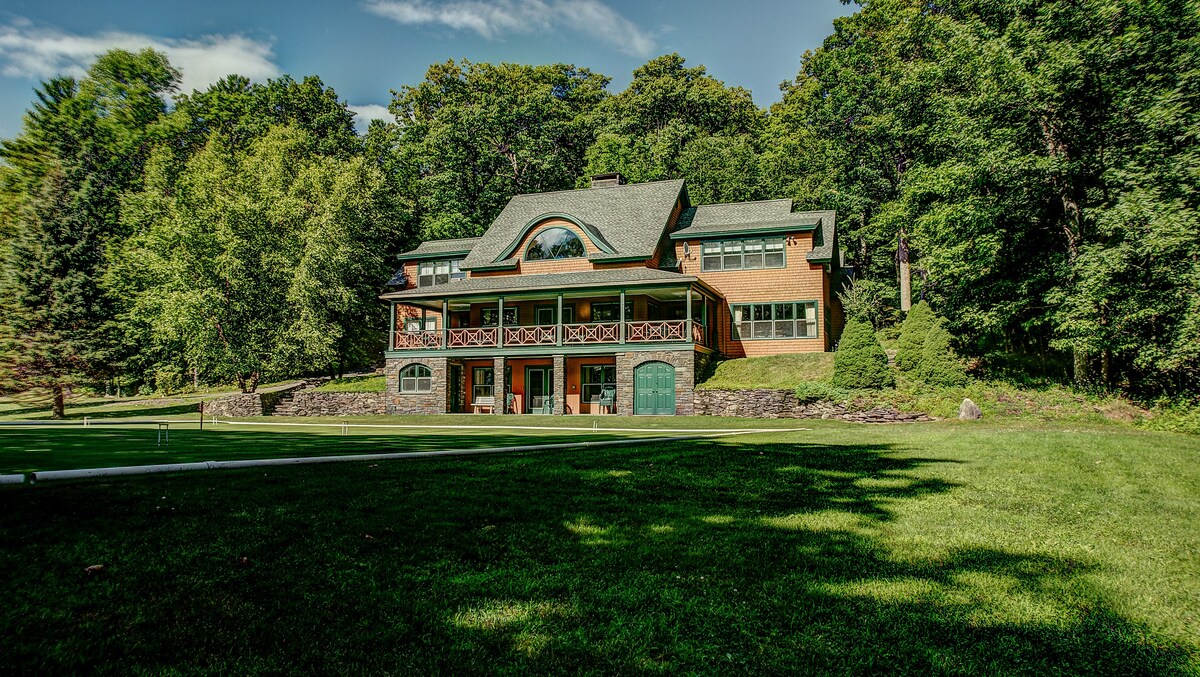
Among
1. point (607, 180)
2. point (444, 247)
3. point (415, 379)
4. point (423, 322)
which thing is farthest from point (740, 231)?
point (423, 322)

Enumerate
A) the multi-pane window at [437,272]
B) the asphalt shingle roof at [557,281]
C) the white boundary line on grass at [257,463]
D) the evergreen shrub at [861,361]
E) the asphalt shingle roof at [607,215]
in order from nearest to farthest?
the white boundary line on grass at [257,463] < the evergreen shrub at [861,361] < the asphalt shingle roof at [557,281] < the asphalt shingle roof at [607,215] < the multi-pane window at [437,272]

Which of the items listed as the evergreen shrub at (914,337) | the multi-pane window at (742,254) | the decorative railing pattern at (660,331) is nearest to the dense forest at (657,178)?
the evergreen shrub at (914,337)

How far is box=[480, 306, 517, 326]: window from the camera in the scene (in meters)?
30.6

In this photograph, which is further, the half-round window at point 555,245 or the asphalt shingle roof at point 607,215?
the half-round window at point 555,245

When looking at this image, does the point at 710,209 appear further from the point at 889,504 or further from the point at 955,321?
the point at 889,504

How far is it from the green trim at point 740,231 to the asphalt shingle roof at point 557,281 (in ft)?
8.72

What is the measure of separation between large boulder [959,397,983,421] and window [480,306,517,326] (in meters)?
18.7

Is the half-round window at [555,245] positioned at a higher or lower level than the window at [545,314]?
higher

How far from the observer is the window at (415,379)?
2894cm

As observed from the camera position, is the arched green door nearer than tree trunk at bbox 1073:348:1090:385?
No

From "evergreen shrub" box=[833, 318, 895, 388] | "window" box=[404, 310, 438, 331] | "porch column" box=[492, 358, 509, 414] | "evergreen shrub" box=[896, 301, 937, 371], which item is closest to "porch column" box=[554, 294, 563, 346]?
"porch column" box=[492, 358, 509, 414]

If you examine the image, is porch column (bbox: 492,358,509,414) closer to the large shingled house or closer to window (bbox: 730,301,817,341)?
the large shingled house

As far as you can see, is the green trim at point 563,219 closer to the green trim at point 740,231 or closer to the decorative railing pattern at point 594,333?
the green trim at point 740,231

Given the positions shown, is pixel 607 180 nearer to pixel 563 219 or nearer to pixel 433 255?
pixel 563 219
